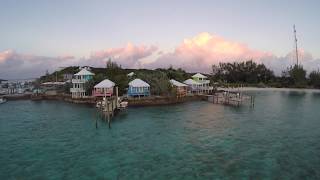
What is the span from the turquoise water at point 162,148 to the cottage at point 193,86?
113 ft

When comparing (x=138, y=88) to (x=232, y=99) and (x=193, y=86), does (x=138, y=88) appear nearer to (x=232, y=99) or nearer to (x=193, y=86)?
(x=232, y=99)

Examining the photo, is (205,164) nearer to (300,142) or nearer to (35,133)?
(300,142)

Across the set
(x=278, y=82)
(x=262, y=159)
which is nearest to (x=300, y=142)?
(x=262, y=159)

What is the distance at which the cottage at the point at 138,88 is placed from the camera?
202 feet

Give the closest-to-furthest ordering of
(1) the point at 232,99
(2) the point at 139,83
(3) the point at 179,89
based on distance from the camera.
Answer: (1) the point at 232,99
(2) the point at 139,83
(3) the point at 179,89

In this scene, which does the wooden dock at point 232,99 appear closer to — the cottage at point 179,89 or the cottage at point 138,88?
the cottage at point 179,89

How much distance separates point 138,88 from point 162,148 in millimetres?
36606

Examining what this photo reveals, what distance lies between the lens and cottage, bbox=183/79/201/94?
77450 millimetres

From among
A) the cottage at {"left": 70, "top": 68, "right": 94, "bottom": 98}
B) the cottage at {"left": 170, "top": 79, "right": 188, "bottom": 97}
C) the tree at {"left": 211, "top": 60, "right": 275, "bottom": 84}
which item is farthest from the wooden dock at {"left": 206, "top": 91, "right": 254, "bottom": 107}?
the tree at {"left": 211, "top": 60, "right": 275, "bottom": 84}

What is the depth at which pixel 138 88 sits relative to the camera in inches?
2438

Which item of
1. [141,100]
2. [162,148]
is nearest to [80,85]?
[141,100]

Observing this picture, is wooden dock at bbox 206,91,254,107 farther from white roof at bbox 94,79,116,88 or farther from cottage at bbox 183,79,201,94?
white roof at bbox 94,79,116,88

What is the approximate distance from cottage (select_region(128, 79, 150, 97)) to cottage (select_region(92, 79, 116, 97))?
15.1 feet

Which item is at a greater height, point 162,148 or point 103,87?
point 103,87
